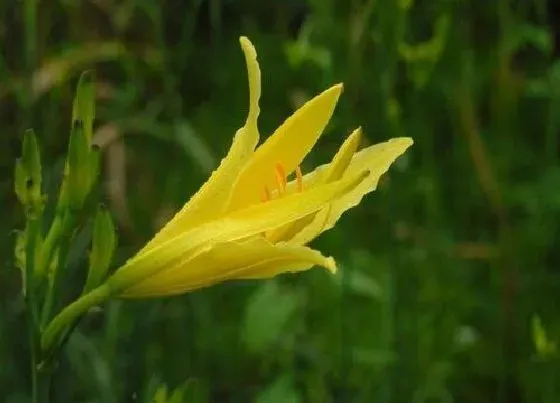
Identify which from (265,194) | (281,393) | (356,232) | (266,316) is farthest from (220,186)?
(356,232)

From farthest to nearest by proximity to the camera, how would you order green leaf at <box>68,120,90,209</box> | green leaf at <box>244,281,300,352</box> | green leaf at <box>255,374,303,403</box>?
green leaf at <box>244,281,300,352</box> → green leaf at <box>255,374,303,403</box> → green leaf at <box>68,120,90,209</box>

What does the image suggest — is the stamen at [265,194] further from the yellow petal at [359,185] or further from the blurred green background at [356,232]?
the blurred green background at [356,232]

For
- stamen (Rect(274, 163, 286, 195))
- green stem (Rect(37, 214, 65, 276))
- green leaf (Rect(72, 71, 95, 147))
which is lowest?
green stem (Rect(37, 214, 65, 276))

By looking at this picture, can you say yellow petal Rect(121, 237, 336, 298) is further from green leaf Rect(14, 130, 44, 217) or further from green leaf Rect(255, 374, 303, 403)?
green leaf Rect(255, 374, 303, 403)

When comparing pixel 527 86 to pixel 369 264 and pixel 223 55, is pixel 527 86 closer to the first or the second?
pixel 369 264

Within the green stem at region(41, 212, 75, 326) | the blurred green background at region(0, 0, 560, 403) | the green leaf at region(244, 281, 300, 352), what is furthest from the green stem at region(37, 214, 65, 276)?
the green leaf at region(244, 281, 300, 352)

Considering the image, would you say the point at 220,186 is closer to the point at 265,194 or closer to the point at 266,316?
the point at 265,194

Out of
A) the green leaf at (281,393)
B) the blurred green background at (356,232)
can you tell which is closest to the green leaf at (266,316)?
the blurred green background at (356,232)
